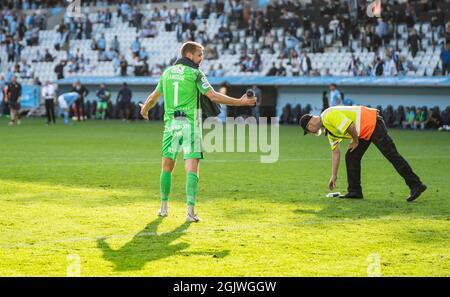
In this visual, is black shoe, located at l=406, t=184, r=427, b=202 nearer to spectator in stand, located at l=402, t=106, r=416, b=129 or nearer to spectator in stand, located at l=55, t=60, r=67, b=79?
spectator in stand, located at l=402, t=106, r=416, b=129

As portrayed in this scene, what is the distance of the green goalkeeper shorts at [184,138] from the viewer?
11492 millimetres

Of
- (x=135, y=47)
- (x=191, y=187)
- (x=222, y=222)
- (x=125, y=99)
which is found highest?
(x=135, y=47)

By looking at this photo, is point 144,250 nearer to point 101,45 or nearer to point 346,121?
point 346,121

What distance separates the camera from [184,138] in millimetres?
11508

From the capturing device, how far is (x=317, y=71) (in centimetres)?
4219

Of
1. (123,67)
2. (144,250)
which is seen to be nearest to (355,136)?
(144,250)

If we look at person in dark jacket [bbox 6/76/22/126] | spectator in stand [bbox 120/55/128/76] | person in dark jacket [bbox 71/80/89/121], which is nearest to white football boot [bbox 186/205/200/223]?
person in dark jacket [bbox 6/76/22/126]

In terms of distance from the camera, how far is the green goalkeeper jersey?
1145 centimetres

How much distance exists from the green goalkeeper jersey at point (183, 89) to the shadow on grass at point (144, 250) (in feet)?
5.78

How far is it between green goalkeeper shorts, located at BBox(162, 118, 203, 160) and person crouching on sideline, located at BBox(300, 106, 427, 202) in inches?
86.9

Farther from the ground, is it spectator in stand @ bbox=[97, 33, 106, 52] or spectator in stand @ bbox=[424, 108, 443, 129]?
spectator in stand @ bbox=[97, 33, 106, 52]

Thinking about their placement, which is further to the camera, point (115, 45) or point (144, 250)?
point (115, 45)

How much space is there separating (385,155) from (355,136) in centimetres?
76
